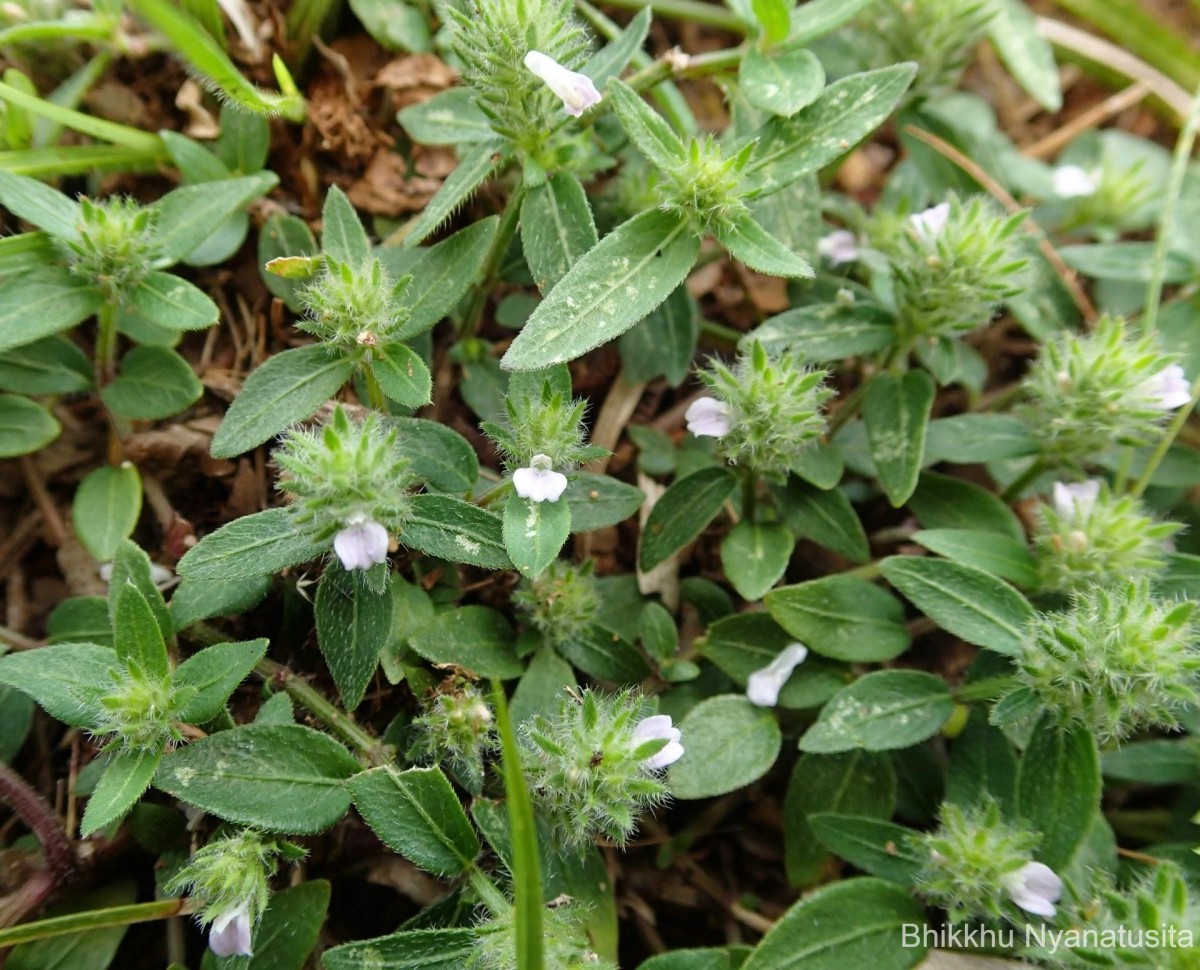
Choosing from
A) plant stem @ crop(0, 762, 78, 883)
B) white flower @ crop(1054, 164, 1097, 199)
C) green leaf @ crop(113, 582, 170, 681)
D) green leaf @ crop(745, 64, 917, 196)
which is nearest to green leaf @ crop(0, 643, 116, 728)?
green leaf @ crop(113, 582, 170, 681)

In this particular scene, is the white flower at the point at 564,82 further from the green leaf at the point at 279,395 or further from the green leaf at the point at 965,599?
the green leaf at the point at 965,599

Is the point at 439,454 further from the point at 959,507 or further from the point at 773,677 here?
the point at 959,507

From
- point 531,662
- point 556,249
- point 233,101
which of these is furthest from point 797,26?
point 531,662

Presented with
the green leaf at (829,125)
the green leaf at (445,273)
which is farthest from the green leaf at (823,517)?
the green leaf at (445,273)

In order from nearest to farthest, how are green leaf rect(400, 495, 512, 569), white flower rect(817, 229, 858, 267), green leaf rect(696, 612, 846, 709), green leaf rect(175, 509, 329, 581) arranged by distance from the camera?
green leaf rect(175, 509, 329, 581), green leaf rect(400, 495, 512, 569), green leaf rect(696, 612, 846, 709), white flower rect(817, 229, 858, 267)

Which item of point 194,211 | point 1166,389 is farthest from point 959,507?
point 194,211

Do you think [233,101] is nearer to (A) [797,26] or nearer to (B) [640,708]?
(A) [797,26]

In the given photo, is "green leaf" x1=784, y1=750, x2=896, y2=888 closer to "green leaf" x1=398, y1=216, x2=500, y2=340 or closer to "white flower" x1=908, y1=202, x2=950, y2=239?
"white flower" x1=908, y1=202, x2=950, y2=239
